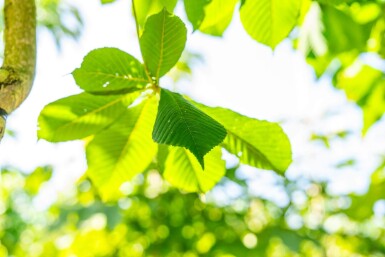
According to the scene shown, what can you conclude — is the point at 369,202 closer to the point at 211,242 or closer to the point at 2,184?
the point at 211,242

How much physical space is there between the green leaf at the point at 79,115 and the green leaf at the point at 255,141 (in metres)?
0.17

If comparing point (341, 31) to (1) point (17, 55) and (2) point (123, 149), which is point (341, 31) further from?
(1) point (17, 55)

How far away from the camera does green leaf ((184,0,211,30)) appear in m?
0.78

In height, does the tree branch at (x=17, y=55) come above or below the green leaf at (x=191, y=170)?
above

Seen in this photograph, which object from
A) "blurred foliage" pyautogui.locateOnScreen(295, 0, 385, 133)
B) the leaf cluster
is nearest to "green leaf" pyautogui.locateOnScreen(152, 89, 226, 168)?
the leaf cluster

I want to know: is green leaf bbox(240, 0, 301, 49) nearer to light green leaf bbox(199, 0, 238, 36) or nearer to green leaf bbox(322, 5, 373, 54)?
light green leaf bbox(199, 0, 238, 36)

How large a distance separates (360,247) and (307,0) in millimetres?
1655

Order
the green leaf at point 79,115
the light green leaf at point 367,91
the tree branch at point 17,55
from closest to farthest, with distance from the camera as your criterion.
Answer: the tree branch at point 17,55 < the green leaf at point 79,115 < the light green leaf at point 367,91

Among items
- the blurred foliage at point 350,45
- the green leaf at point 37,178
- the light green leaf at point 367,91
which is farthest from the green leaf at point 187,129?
the green leaf at point 37,178

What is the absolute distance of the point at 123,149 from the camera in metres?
0.87

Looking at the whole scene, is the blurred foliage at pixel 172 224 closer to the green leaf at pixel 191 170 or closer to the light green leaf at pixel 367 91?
the light green leaf at pixel 367 91

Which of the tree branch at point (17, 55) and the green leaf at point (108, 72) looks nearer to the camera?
the tree branch at point (17, 55)

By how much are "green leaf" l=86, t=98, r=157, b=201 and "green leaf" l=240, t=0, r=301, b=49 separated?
0.24m

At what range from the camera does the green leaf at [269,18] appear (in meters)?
0.86
